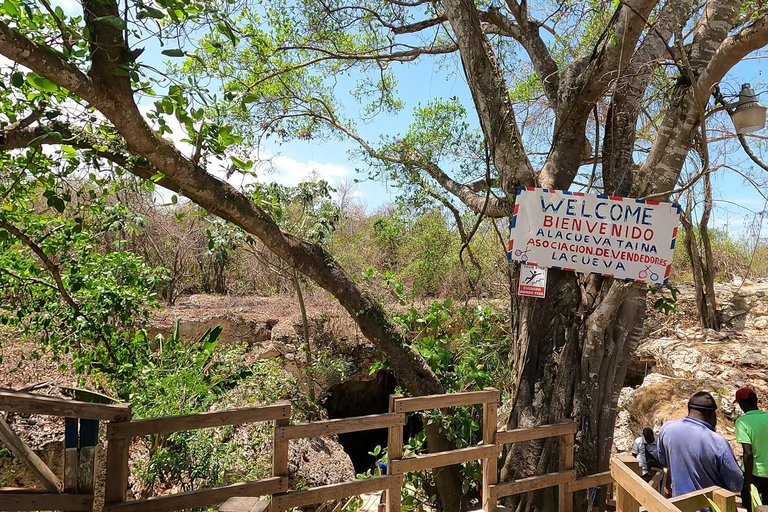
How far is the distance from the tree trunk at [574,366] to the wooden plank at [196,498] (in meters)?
2.18

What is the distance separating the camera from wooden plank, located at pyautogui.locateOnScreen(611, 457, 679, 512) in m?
2.30

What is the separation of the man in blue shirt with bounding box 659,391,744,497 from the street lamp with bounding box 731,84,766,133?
2.07m

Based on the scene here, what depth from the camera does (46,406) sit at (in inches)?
94.5

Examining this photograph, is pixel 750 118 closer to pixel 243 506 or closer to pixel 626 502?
pixel 626 502

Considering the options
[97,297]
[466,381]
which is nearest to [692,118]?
[466,381]

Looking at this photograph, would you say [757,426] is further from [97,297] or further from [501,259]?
[97,297]

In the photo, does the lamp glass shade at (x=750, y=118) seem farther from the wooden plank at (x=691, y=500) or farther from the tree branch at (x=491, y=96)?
the wooden plank at (x=691, y=500)

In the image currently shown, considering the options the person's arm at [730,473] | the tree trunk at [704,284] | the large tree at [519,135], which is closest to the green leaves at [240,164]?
the large tree at [519,135]

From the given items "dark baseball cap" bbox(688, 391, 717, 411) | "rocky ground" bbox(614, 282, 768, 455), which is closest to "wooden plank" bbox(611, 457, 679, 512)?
"dark baseball cap" bbox(688, 391, 717, 411)

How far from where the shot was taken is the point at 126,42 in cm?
294

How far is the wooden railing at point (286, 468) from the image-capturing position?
2402mm

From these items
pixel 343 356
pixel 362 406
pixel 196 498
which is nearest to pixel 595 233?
pixel 196 498

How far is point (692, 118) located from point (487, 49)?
1.87 meters

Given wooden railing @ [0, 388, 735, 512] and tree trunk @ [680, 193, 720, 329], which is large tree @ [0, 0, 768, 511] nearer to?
wooden railing @ [0, 388, 735, 512]
